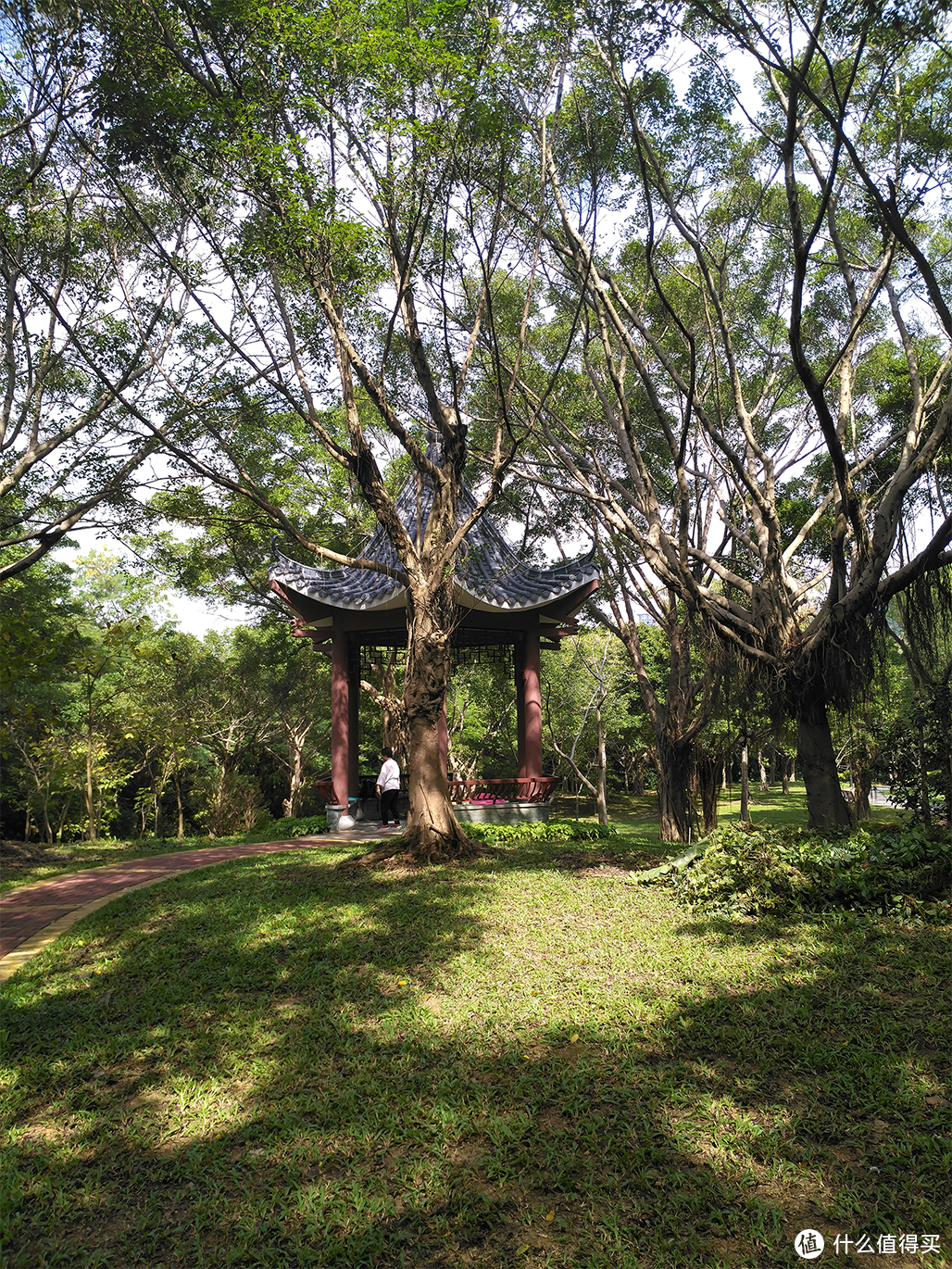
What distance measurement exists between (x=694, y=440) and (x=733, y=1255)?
10873mm

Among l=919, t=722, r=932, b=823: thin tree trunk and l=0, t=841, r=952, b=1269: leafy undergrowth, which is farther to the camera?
l=919, t=722, r=932, b=823: thin tree trunk

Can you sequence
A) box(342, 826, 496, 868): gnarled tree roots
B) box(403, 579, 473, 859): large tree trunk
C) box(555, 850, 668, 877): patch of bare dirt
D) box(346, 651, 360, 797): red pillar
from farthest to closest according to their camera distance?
1. box(346, 651, 360, 797): red pillar
2. box(403, 579, 473, 859): large tree trunk
3. box(342, 826, 496, 868): gnarled tree roots
4. box(555, 850, 668, 877): patch of bare dirt

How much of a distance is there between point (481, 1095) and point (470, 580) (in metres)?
9.54

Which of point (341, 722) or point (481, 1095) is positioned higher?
point (341, 722)

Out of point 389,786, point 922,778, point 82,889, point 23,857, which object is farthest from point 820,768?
point 23,857

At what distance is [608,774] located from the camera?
33.9 meters

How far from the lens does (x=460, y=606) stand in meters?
12.0

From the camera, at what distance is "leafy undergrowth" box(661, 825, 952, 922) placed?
523cm

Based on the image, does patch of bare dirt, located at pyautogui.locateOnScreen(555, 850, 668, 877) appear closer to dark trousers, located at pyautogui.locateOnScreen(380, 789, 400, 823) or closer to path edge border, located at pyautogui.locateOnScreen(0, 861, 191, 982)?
dark trousers, located at pyautogui.locateOnScreen(380, 789, 400, 823)

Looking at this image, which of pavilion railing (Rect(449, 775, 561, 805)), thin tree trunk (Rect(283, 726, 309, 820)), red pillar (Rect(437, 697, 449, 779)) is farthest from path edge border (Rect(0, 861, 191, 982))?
thin tree trunk (Rect(283, 726, 309, 820))

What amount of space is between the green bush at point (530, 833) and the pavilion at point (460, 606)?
2015 millimetres

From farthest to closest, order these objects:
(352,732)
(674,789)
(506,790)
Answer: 1. (506,790)
2. (352,732)
3. (674,789)

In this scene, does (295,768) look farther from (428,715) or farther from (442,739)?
(428,715)

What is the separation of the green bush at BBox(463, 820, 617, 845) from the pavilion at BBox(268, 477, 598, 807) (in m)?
2.01
